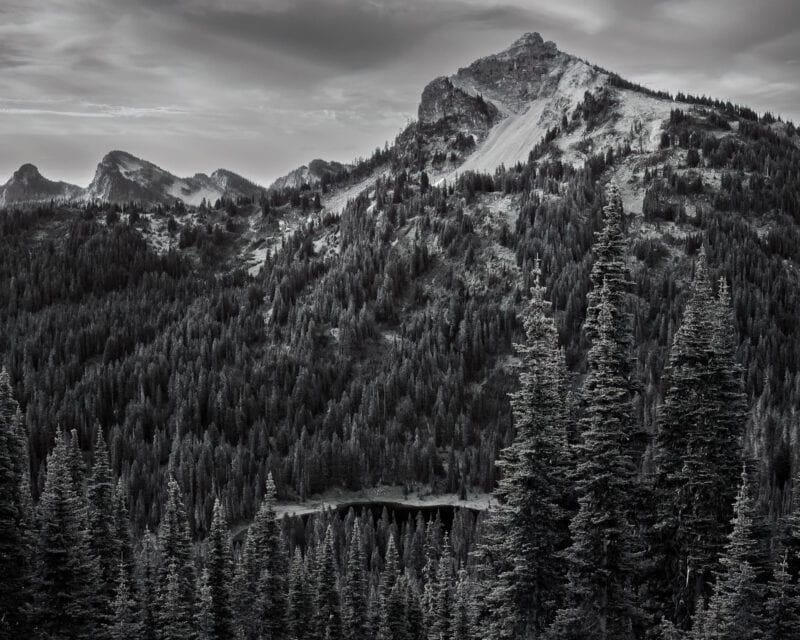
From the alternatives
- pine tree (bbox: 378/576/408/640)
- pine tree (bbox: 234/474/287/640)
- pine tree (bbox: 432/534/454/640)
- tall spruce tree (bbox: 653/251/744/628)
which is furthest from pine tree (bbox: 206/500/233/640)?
tall spruce tree (bbox: 653/251/744/628)

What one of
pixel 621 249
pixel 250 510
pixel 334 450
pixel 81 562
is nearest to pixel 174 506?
pixel 81 562

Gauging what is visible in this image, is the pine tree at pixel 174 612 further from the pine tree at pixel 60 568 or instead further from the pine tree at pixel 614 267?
the pine tree at pixel 614 267

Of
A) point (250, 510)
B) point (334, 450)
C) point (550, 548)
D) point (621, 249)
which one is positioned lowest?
point (250, 510)

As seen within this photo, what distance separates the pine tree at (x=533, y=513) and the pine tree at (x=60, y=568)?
29173mm

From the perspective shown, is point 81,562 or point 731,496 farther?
point 81,562

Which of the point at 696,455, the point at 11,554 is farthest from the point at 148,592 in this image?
the point at 696,455

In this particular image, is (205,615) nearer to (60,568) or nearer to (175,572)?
(175,572)

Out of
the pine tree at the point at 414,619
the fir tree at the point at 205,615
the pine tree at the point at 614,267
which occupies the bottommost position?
the pine tree at the point at 414,619

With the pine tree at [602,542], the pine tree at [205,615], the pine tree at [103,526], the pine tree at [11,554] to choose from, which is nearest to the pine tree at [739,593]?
the pine tree at [602,542]

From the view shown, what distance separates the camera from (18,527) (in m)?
46.8

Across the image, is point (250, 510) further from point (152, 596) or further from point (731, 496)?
point (731, 496)

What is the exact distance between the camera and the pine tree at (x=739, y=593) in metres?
32.4

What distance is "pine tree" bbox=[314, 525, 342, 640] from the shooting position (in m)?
70.4

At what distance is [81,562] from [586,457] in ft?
115
